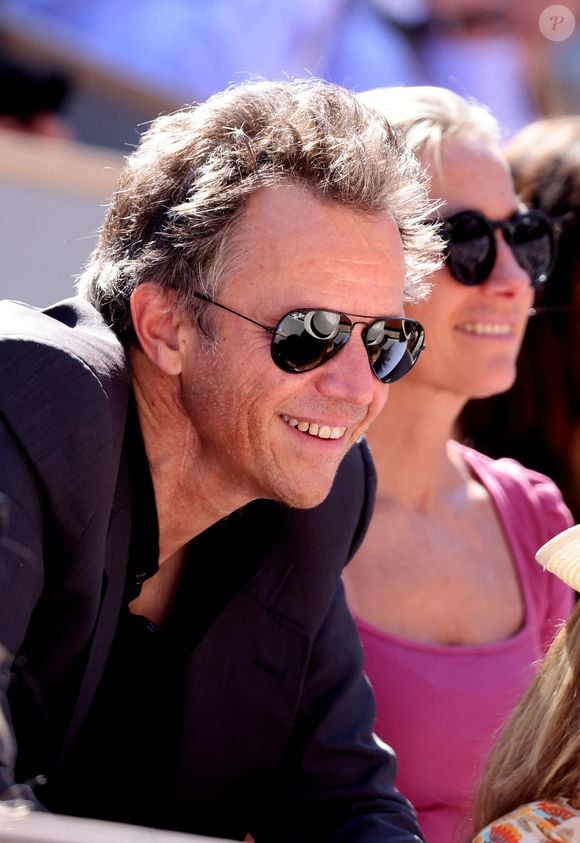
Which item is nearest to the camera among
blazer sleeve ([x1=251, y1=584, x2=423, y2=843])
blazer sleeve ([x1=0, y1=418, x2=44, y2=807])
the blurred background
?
blazer sleeve ([x1=0, y1=418, x2=44, y2=807])

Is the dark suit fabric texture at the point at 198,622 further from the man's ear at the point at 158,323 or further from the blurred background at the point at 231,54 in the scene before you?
the blurred background at the point at 231,54

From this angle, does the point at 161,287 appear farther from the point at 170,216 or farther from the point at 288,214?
the point at 288,214

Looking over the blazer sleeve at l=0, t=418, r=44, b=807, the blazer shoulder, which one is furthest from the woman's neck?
the blazer sleeve at l=0, t=418, r=44, b=807

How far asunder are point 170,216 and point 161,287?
0.12m

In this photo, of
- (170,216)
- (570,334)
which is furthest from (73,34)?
(170,216)

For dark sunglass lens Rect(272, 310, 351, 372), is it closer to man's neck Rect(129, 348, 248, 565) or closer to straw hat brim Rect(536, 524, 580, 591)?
man's neck Rect(129, 348, 248, 565)

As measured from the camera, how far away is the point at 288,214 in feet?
6.31

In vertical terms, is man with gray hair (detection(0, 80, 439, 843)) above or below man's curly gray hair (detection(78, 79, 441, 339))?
below

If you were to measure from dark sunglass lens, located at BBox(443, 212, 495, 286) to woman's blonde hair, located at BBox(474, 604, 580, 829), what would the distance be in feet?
3.19

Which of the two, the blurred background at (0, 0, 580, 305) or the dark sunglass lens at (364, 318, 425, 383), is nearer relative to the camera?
the dark sunglass lens at (364, 318, 425, 383)

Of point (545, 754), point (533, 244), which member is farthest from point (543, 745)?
point (533, 244)

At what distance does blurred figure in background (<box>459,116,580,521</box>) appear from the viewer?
3338 mm

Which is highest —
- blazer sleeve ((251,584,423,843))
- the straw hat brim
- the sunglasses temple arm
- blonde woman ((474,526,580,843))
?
the sunglasses temple arm

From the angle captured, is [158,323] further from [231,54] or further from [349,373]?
[231,54]
